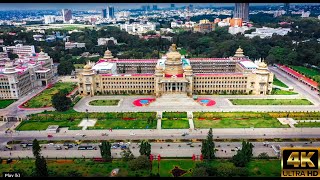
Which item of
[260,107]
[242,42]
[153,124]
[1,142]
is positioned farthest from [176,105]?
[242,42]

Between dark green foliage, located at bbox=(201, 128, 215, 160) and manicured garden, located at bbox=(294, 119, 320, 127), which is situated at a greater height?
dark green foliage, located at bbox=(201, 128, 215, 160)

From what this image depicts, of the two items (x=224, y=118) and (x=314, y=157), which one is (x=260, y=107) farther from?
(x=314, y=157)

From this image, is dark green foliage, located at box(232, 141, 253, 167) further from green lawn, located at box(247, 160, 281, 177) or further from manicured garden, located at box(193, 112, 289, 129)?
manicured garden, located at box(193, 112, 289, 129)

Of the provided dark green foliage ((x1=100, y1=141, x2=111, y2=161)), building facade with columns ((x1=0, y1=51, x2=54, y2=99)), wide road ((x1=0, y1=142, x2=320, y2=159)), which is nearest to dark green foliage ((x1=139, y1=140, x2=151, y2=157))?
wide road ((x1=0, y1=142, x2=320, y2=159))

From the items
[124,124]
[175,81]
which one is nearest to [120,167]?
[124,124]

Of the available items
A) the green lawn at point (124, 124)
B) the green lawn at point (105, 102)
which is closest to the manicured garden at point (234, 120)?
the green lawn at point (124, 124)

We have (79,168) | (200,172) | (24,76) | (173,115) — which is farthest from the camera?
(24,76)

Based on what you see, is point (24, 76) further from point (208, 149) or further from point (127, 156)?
point (208, 149)
